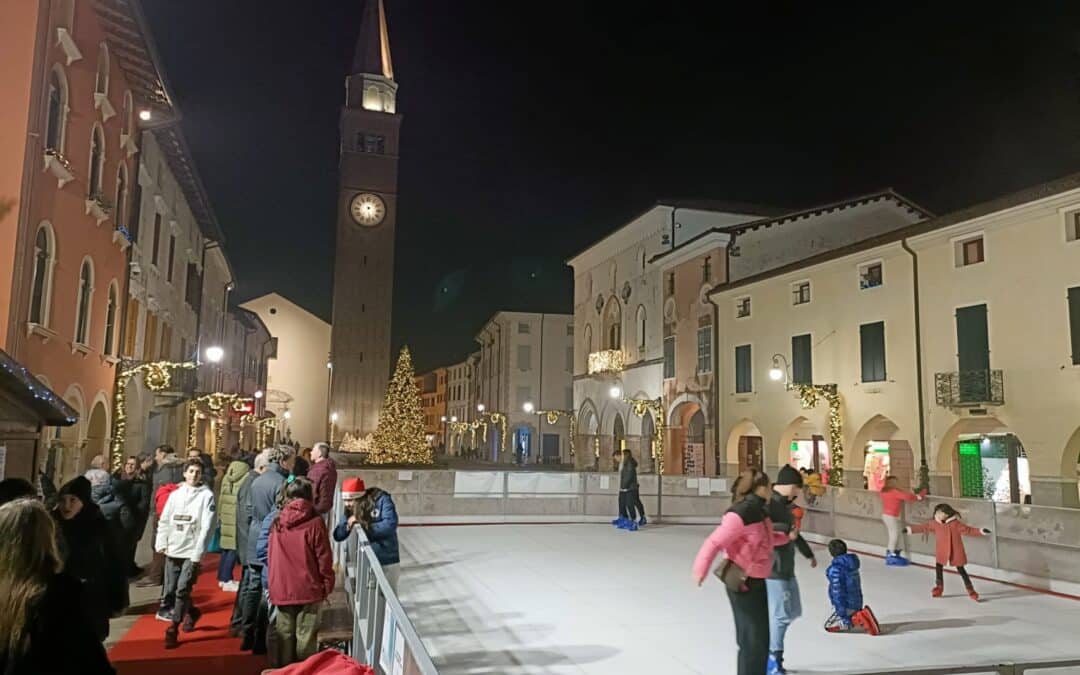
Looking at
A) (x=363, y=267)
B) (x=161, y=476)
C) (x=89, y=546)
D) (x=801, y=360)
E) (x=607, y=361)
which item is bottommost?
(x=89, y=546)

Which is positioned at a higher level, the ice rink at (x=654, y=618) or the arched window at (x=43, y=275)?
the arched window at (x=43, y=275)

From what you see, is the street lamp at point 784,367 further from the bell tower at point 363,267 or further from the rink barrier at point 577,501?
the bell tower at point 363,267

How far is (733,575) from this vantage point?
18.7 ft

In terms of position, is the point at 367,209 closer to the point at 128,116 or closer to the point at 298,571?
the point at 128,116

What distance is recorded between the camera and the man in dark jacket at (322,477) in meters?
9.17

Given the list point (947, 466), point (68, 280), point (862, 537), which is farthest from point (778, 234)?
point (68, 280)

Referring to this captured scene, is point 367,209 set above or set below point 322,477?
above

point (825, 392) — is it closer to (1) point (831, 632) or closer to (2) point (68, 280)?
(1) point (831, 632)

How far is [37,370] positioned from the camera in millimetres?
12430

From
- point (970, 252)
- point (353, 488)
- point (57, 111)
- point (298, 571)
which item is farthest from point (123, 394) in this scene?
point (970, 252)

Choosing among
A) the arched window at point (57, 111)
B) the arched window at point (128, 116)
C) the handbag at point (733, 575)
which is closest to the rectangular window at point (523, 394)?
the arched window at point (128, 116)

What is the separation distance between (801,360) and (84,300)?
2153 centimetres

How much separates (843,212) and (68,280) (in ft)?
96.5

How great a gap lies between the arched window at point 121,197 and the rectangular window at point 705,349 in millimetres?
21852
